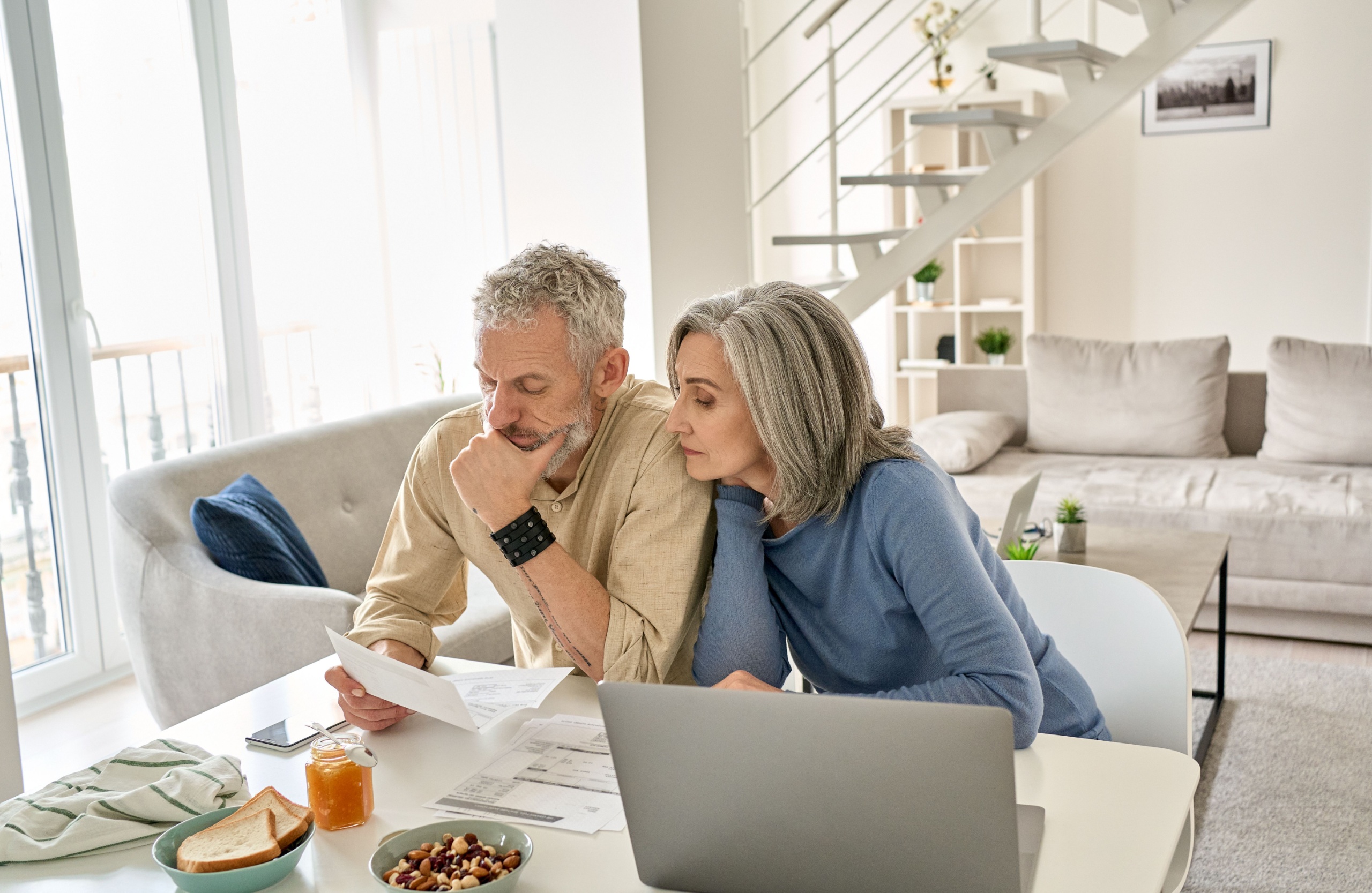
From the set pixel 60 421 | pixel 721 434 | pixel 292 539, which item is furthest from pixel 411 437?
pixel 721 434

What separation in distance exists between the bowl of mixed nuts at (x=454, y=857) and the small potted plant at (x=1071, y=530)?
7.47ft

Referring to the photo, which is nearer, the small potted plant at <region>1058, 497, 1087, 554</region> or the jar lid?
the jar lid

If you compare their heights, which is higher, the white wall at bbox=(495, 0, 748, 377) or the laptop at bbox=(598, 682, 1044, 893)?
the white wall at bbox=(495, 0, 748, 377)

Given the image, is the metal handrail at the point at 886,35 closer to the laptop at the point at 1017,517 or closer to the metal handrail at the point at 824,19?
the metal handrail at the point at 824,19

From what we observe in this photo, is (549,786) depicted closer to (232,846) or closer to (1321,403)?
(232,846)

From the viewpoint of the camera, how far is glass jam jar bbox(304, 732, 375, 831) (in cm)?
108

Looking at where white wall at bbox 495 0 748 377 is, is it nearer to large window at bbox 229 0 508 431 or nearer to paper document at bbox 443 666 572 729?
large window at bbox 229 0 508 431

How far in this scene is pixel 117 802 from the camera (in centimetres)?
108

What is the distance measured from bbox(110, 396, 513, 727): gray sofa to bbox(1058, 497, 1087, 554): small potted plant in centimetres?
146

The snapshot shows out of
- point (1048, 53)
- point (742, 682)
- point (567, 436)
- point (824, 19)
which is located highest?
point (824, 19)

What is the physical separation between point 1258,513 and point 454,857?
3.22m

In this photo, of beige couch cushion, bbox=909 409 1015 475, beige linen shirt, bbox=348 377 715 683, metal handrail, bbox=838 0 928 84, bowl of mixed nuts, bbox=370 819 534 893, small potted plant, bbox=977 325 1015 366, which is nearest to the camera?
bowl of mixed nuts, bbox=370 819 534 893

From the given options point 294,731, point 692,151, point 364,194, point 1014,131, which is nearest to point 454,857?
point 294,731

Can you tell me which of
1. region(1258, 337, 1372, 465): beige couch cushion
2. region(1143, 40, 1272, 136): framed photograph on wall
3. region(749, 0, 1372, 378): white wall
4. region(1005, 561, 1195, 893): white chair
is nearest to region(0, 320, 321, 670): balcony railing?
region(1005, 561, 1195, 893): white chair
